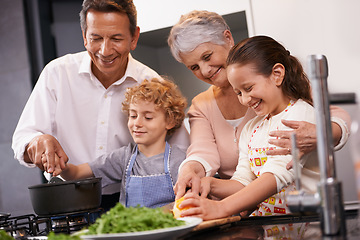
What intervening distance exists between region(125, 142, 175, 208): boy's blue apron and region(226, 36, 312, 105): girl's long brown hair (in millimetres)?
556

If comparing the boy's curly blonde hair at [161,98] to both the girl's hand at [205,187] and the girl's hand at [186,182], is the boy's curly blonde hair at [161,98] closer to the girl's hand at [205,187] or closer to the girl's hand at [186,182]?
the girl's hand at [186,182]

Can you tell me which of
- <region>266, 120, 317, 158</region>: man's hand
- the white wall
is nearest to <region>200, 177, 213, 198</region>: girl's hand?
<region>266, 120, 317, 158</region>: man's hand

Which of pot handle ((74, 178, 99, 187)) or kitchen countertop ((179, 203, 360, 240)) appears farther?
pot handle ((74, 178, 99, 187))

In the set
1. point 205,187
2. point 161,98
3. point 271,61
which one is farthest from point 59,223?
point 271,61

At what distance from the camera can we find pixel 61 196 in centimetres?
128

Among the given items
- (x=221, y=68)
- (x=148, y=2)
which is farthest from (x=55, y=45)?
(x=221, y=68)

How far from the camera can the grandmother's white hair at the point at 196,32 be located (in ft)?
5.67

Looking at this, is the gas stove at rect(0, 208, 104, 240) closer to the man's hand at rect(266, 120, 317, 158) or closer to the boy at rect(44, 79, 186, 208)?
the boy at rect(44, 79, 186, 208)

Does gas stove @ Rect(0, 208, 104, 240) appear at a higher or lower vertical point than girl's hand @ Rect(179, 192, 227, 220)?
lower

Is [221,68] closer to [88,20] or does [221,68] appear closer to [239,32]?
[88,20]

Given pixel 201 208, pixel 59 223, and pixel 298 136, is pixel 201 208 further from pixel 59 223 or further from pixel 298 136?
pixel 59 223

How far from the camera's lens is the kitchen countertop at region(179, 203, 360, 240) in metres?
0.89

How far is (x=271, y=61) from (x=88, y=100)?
0.91m

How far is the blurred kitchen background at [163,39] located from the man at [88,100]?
0.41m
